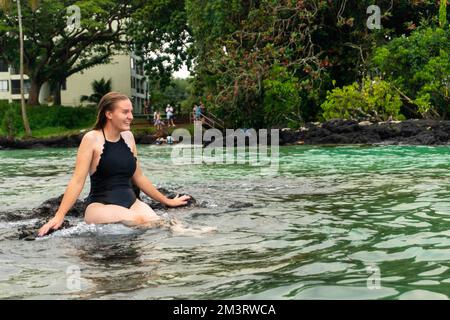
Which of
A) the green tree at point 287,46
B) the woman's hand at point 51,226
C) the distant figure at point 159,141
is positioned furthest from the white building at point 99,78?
the woman's hand at point 51,226

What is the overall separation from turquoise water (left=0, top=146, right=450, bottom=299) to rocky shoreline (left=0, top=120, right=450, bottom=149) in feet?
35.3

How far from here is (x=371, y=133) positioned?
2178 centimetres

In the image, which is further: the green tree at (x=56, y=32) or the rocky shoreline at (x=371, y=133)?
the green tree at (x=56, y=32)

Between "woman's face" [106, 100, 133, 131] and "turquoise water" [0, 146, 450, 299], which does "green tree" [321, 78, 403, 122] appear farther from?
"woman's face" [106, 100, 133, 131]

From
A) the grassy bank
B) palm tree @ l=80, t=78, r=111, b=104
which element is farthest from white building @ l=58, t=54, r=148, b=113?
the grassy bank

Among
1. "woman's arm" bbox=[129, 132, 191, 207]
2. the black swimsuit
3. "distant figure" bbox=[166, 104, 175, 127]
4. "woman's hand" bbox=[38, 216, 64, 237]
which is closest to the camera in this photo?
"woman's hand" bbox=[38, 216, 64, 237]

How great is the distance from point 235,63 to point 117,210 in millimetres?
21614

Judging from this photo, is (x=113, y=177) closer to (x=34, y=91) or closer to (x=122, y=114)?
(x=122, y=114)

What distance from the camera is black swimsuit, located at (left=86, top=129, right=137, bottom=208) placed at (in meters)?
6.18

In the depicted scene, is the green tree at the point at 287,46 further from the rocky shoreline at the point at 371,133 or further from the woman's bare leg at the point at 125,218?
the woman's bare leg at the point at 125,218

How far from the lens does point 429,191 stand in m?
8.36

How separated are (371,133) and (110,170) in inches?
656

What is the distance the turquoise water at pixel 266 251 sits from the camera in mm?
3930
